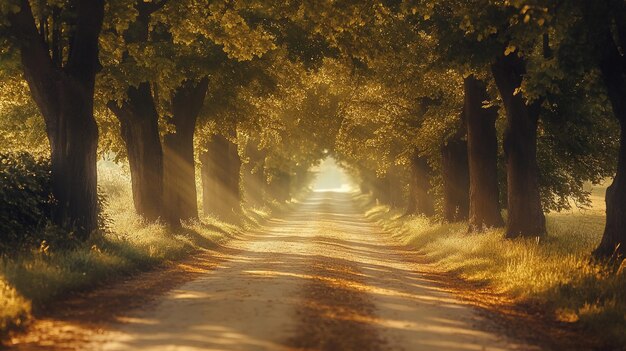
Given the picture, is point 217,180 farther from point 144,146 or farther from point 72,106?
point 72,106

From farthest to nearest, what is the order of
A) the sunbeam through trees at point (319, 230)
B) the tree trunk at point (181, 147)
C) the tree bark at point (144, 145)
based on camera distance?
the tree trunk at point (181, 147)
the tree bark at point (144, 145)
the sunbeam through trees at point (319, 230)

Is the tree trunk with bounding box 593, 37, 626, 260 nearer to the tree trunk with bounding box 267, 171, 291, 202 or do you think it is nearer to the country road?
the country road

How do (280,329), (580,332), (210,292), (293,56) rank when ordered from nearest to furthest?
(280,329) < (580,332) < (210,292) < (293,56)

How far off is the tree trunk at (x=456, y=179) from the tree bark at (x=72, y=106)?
51.0ft

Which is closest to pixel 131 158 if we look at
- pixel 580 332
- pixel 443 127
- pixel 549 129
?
pixel 443 127

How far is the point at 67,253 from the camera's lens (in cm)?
1299

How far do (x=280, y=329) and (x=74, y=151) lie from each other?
29.4 ft

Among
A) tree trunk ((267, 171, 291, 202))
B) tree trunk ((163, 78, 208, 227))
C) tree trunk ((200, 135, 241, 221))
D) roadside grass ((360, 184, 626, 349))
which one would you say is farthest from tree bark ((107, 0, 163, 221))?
tree trunk ((267, 171, 291, 202))

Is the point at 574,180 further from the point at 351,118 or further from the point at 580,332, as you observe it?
the point at 580,332

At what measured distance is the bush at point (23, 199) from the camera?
13.0 metres

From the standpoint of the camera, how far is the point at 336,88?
2906 cm

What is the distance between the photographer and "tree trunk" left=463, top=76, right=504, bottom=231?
2142 cm

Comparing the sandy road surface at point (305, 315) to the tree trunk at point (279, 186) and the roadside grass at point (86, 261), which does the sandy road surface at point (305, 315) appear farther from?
the tree trunk at point (279, 186)

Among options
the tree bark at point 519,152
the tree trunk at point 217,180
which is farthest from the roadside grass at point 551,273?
the tree trunk at point 217,180
